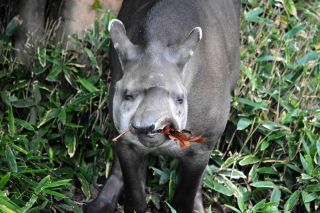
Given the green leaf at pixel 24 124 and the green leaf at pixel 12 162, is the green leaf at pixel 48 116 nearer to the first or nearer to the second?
the green leaf at pixel 24 124

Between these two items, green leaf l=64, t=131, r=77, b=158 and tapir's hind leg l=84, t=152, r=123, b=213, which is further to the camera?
green leaf l=64, t=131, r=77, b=158

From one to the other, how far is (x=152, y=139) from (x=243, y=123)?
1.75 meters

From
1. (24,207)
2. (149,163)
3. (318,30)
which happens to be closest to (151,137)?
(24,207)

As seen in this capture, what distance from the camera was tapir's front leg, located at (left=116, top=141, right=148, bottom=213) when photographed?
5.16 meters

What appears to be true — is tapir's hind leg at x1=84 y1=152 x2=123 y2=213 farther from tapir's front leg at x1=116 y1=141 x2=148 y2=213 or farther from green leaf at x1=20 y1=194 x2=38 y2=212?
green leaf at x1=20 y1=194 x2=38 y2=212

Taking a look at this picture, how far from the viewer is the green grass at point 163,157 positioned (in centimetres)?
564

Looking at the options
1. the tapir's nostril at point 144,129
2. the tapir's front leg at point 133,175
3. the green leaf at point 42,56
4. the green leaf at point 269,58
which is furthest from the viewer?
the green leaf at point 269,58

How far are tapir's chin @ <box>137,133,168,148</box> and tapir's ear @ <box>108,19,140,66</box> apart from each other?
493 mm

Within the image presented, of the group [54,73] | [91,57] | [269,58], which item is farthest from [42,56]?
[269,58]

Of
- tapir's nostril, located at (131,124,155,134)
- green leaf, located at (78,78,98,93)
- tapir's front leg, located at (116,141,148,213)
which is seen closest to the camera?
tapir's nostril, located at (131,124,155,134)

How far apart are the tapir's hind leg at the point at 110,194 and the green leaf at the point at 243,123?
0.93 m

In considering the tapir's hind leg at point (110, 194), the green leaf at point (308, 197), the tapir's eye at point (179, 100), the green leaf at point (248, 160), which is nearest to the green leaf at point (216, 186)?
the green leaf at point (248, 160)

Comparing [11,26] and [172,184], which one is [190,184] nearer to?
[172,184]

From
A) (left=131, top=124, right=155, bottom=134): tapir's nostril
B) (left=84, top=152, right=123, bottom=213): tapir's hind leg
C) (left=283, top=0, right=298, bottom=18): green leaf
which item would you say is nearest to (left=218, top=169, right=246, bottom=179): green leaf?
(left=84, top=152, right=123, bottom=213): tapir's hind leg
